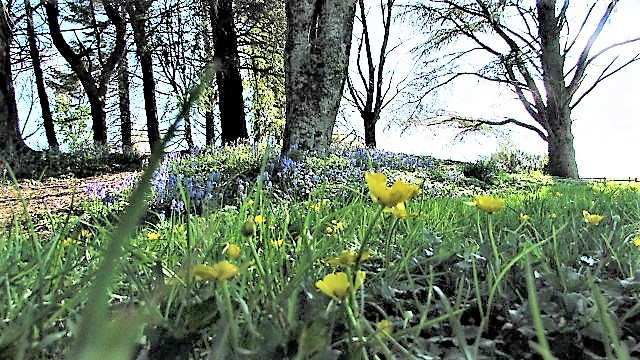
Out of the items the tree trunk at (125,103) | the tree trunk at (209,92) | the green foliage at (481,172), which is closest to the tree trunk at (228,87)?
the tree trunk at (209,92)

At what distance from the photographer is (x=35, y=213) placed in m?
5.40

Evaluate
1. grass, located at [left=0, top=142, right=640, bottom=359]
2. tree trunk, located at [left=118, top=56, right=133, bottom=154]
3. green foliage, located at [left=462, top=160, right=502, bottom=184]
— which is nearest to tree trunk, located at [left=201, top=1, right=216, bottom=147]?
tree trunk, located at [left=118, top=56, right=133, bottom=154]

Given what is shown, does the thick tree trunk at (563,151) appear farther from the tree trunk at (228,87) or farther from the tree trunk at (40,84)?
the tree trunk at (40,84)

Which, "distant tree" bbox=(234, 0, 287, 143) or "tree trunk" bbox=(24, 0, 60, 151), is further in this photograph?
"tree trunk" bbox=(24, 0, 60, 151)

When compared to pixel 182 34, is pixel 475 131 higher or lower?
lower

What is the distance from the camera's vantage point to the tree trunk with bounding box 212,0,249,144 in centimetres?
1295

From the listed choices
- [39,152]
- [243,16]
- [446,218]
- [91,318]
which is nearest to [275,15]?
[243,16]

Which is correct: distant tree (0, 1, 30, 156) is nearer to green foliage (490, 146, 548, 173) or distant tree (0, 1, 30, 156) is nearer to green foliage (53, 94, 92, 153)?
green foliage (53, 94, 92, 153)

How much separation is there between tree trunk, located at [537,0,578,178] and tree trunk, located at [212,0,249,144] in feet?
27.1

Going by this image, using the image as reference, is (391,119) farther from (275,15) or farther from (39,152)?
(39,152)

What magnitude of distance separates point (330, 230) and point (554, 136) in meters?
14.3

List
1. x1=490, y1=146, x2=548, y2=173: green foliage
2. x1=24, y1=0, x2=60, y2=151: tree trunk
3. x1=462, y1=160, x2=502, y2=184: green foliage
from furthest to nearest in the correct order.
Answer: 1. x1=490, y1=146, x2=548, y2=173: green foliage
2. x1=24, y1=0, x2=60, y2=151: tree trunk
3. x1=462, y1=160, x2=502, y2=184: green foliage

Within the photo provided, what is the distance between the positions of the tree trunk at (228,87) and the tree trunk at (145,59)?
5.75 feet

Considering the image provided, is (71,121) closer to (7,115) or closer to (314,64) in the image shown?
(7,115)
